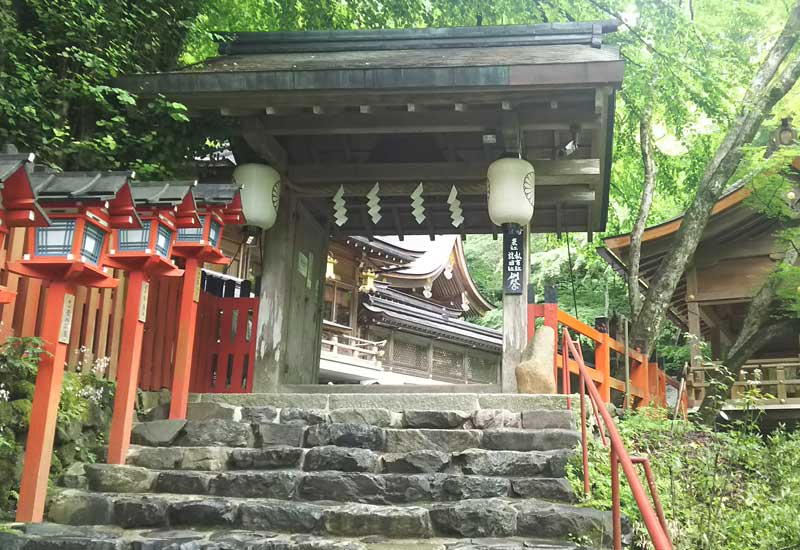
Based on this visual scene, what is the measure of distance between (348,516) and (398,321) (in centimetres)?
1980

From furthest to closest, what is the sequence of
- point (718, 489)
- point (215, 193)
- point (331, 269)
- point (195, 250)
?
1. point (331, 269)
2. point (195, 250)
3. point (215, 193)
4. point (718, 489)

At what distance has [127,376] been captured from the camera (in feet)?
21.2

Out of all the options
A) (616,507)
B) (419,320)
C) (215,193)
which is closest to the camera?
(616,507)

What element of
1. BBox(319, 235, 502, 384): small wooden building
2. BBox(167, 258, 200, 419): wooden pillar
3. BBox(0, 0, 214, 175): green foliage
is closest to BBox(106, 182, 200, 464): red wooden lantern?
BBox(167, 258, 200, 419): wooden pillar

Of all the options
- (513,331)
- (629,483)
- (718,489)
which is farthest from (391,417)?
(629,483)

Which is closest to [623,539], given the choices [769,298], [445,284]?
[769,298]

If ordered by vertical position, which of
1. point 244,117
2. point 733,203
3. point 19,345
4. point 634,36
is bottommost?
point 19,345

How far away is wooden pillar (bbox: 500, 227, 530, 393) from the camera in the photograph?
8.50 m

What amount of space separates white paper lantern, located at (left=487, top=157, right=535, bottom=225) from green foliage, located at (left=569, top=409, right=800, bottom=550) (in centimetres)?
275

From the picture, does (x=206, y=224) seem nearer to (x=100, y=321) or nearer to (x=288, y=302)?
(x=100, y=321)

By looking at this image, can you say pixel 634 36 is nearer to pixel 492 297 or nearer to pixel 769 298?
pixel 769 298

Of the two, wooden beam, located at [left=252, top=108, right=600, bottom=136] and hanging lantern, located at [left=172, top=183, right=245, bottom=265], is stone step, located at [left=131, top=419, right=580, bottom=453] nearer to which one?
hanging lantern, located at [left=172, top=183, right=245, bottom=265]

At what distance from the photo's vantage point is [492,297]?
39.2 metres

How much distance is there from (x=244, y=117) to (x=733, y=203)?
10674 millimetres
